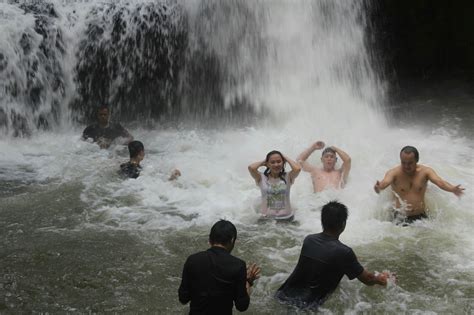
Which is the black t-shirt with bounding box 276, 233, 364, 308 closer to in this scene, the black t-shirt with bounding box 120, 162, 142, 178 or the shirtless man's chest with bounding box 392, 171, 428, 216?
the shirtless man's chest with bounding box 392, 171, 428, 216

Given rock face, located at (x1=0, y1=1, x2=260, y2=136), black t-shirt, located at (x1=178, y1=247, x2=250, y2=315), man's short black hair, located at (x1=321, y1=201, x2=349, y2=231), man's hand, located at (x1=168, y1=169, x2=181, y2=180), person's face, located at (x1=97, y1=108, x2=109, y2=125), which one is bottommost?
black t-shirt, located at (x1=178, y1=247, x2=250, y2=315)

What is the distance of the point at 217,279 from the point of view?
342 cm

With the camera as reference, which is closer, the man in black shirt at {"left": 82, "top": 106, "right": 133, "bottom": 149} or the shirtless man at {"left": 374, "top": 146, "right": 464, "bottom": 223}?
the shirtless man at {"left": 374, "top": 146, "right": 464, "bottom": 223}

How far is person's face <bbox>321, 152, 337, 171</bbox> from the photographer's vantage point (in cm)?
755

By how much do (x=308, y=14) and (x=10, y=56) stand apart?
704 cm

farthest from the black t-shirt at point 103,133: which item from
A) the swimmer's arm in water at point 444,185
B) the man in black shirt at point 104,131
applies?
the swimmer's arm in water at point 444,185

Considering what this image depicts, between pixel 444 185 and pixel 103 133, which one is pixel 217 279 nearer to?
pixel 444 185

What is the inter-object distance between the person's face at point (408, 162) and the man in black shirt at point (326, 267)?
2357mm

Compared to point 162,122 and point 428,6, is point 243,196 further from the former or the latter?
point 428,6

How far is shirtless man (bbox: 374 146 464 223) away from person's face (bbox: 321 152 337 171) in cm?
119

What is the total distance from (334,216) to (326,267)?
414 millimetres

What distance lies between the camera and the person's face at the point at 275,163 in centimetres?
640

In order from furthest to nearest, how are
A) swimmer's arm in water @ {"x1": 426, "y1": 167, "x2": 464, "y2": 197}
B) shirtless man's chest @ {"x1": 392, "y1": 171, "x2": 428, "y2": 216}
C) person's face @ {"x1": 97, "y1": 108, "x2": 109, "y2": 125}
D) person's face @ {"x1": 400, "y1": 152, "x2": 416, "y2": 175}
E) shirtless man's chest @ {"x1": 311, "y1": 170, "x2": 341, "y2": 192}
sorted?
person's face @ {"x1": 97, "y1": 108, "x2": 109, "y2": 125} < shirtless man's chest @ {"x1": 311, "y1": 170, "x2": 341, "y2": 192} < shirtless man's chest @ {"x1": 392, "y1": 171, "x2": 428, "y2": 216} < person's face @ {"x1": 400, "y1": 152, "x2": 416, "y2": 175} < swimmer's arm in water @ {"x1": 426, "y1": 167, "x2": 464, "y2": 197}

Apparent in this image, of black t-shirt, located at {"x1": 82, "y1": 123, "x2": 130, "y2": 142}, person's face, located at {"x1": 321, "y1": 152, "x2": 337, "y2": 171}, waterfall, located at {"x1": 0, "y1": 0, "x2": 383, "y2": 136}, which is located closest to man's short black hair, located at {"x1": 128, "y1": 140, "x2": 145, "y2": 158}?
black t-shirt, located at {"x1": 82, "y1": 123, "x2": 130, "y2": 142}
